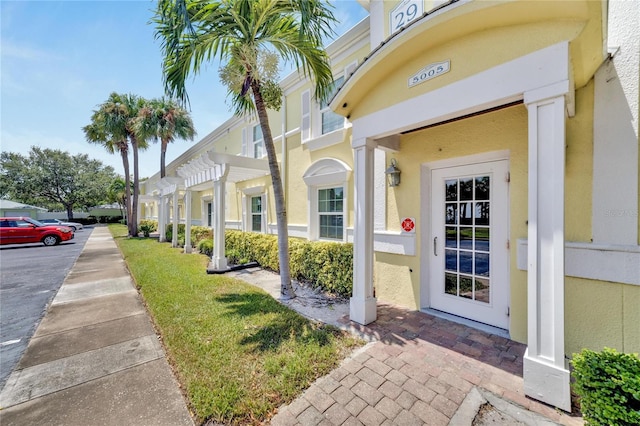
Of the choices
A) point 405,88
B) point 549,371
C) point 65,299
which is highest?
point 405,88

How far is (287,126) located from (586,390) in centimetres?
862

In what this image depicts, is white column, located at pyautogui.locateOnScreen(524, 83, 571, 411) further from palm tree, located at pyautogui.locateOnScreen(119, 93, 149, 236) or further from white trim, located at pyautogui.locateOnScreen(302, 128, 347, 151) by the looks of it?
palm tree, located at pyautogui.locateOnScreen(119, 93, 149, 236)

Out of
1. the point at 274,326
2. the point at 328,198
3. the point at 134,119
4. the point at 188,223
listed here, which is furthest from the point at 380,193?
the point at 134,119

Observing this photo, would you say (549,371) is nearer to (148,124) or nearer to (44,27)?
(44,27)

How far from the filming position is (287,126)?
8.72m

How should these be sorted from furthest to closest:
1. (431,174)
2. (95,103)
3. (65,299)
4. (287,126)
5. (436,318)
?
(95,103) < (287,126) < (65,299) < (431,174) < (436,318)

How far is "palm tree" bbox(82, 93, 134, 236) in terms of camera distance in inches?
690

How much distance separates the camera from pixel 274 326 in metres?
4.31

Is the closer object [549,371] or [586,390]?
[586,390]

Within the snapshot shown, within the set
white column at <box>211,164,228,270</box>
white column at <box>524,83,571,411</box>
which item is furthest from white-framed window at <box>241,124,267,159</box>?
Result: white column at <box>524,83,571,411</box>

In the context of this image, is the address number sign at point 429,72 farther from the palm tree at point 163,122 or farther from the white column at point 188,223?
the palm tree at point 163,122

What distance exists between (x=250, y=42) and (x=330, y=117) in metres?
2.82

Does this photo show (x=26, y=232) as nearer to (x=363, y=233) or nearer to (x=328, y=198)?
(x=328, y=198)

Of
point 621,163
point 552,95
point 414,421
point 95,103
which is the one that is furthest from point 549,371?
point 95,103
